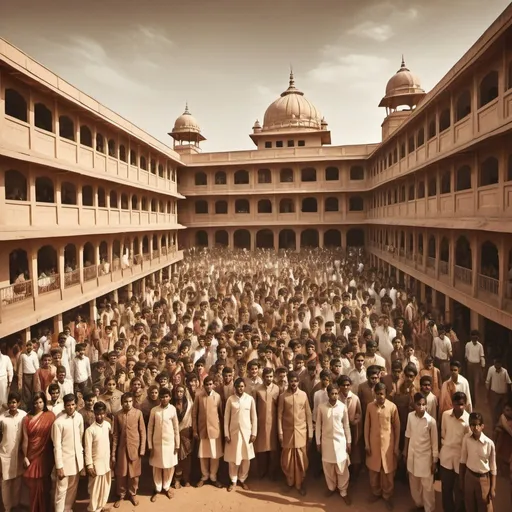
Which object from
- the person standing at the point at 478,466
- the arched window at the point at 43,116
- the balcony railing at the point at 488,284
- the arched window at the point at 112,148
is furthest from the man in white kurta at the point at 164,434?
the arched window at the point at 112,148

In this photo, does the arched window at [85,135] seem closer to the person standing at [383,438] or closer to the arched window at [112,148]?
the arched window at [112,148]

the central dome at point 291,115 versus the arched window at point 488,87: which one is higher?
the central dome at point 291,115

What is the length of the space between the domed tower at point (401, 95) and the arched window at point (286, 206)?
8604 millimetres

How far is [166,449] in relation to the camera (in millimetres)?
5582

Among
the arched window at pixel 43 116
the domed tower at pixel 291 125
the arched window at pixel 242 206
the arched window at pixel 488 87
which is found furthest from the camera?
the domed tower at pixel 291 125

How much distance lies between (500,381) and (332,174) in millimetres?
25686

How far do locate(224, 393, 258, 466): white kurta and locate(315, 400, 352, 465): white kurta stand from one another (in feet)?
3.27

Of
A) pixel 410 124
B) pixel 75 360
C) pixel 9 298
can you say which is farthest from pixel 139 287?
pixel 410 124

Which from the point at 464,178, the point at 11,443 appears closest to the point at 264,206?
the point at 464,178

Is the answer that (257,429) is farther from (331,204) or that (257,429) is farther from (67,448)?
(331,204)

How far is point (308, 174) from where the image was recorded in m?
32.2

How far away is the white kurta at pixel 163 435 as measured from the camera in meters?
5.55

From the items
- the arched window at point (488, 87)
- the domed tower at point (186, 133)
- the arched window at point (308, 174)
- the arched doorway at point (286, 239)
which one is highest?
the domed tower at point (186, 133)

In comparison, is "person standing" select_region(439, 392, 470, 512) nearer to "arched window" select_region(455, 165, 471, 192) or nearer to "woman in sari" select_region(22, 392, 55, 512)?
"woman in sari" select_region(22, 392, 55, 512)
